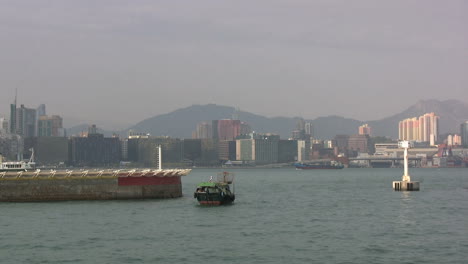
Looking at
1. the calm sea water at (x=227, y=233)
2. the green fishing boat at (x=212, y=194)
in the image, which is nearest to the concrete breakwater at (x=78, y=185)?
the calm sea water at (x=227, y=233)

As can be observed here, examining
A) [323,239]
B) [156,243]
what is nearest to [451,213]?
[323,239]

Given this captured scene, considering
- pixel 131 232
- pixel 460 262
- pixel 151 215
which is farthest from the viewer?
pixel 151 215

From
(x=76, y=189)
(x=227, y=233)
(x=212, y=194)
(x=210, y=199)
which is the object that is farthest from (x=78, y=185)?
(x=227, y=233)

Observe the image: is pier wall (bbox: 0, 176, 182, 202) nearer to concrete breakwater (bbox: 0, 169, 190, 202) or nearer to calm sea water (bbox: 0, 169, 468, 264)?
concrete breakwater (bbox: 0, 169, 190, 202)

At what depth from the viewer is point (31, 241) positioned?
186 ft

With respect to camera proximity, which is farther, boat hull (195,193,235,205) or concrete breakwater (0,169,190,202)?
boat hull (195,193,235,205)

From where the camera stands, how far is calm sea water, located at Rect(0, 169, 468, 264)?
49625 mm

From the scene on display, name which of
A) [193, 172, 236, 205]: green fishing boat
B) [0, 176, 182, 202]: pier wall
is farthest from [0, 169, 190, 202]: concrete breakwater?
[193, 172, 236, 205]: green fishing boat

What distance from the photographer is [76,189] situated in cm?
8519

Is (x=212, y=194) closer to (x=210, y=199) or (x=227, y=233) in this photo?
(x=210, y=199)

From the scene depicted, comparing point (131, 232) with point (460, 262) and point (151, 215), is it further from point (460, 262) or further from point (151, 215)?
point (460, 262)

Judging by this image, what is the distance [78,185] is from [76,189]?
0.55 m

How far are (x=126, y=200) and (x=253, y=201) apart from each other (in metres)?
22.0

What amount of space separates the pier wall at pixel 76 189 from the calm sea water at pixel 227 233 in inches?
50.7
